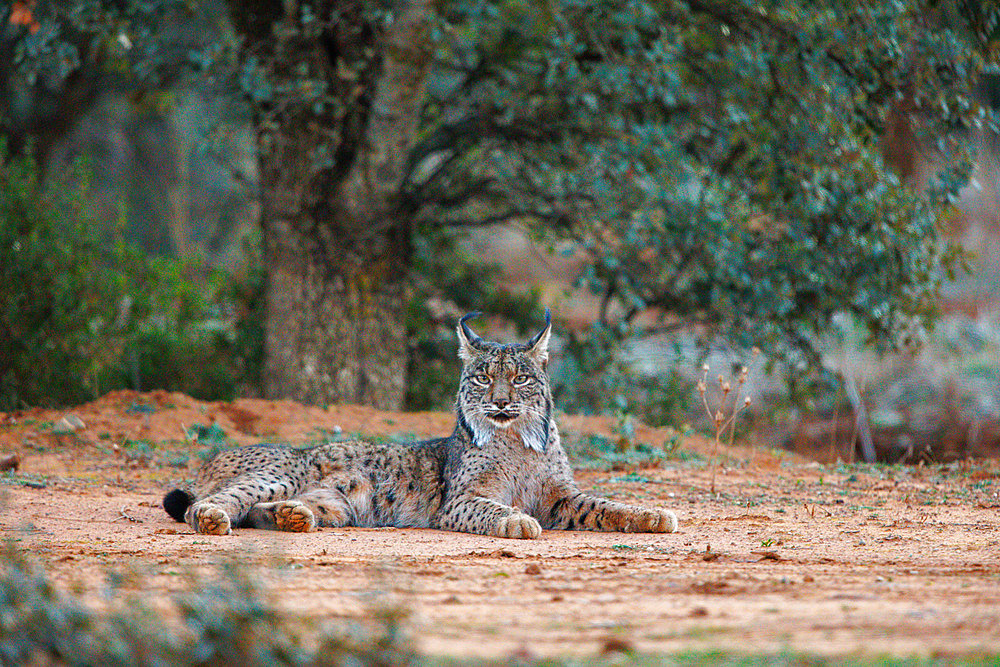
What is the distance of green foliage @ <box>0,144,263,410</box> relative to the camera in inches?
428

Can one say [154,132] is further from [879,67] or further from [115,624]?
[115,624]

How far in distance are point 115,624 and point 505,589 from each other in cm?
166

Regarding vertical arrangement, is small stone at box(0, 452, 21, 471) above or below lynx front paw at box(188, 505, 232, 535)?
above

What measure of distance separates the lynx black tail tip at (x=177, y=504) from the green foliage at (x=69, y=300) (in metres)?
5.27

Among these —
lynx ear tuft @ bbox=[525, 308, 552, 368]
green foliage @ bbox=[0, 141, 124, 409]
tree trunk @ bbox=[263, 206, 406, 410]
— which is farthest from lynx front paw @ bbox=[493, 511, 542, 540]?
green foliage @ bbox=[0, 141, 124, 409]

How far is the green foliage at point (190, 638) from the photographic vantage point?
8.24ft

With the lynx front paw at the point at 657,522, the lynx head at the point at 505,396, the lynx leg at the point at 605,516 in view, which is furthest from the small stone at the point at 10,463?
the lynx front paw at the point at 657,522

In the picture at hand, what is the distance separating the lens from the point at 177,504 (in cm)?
624

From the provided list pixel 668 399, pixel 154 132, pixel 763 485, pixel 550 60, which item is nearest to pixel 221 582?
pixel 763 485

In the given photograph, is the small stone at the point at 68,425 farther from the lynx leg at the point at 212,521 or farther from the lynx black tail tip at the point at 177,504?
the lynx leg at the point at 212,521

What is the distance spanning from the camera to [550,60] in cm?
955

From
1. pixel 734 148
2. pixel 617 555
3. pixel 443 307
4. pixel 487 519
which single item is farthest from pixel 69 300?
pixel 617 555

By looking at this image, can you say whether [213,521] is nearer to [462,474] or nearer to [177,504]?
[177,504]

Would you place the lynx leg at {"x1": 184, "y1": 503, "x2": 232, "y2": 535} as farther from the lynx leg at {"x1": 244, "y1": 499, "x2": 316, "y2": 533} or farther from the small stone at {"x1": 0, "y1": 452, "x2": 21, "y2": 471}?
the small stone at {"x1": 0, "y1": 452, "x2": 21, "y2": 471}
